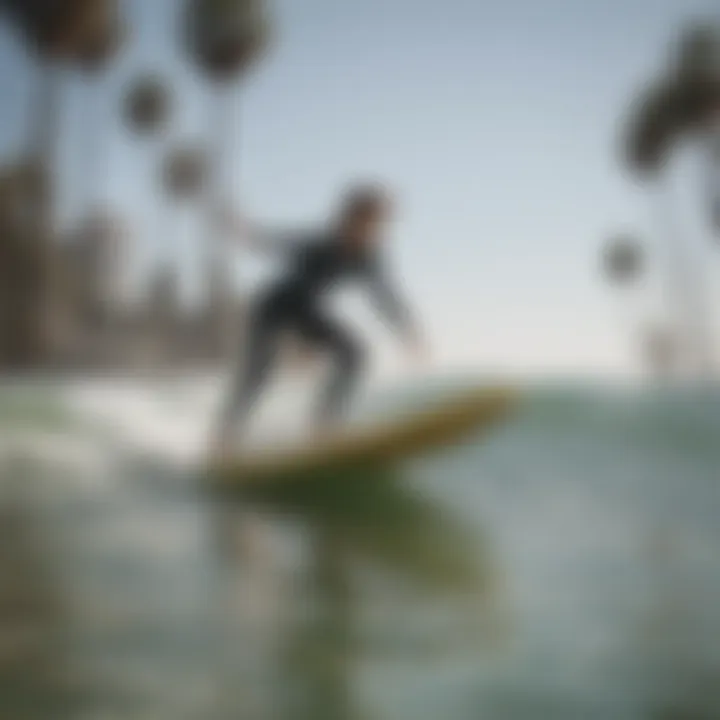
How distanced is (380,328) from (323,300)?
8cm

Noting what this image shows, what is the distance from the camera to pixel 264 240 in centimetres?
119

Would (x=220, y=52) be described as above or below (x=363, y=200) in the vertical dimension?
above

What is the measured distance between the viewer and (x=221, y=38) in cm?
119

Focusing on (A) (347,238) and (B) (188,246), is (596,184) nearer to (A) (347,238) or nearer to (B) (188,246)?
(A) (347,238)

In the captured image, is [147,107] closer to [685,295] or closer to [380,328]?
[380,328]

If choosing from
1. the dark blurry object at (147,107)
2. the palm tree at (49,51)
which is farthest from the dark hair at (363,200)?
the palm tree at (49,51)

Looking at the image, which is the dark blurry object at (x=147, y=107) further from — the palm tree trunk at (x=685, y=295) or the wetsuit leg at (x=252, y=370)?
the palm tree trunk at (x=685, y=295)

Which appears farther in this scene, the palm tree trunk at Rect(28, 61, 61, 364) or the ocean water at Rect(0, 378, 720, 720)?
the palm tree trunk at Rect(28, 61, 61, 364)

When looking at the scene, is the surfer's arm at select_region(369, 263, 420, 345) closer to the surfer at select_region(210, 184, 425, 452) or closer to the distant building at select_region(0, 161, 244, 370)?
the surfer at select_region(210, 184, 425, 452)

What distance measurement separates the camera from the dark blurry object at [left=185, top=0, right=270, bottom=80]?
3.94ft

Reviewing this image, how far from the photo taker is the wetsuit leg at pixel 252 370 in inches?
45.9

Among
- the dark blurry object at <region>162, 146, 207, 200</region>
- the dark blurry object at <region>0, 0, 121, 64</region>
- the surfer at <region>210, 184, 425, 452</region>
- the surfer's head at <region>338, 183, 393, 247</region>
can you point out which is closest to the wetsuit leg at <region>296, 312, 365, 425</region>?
the surfer at <region>210, 184, 425, 452</region>

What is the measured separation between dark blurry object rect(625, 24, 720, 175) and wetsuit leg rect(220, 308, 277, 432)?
1.67 ft

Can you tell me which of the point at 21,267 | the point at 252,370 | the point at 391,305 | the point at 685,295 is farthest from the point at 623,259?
the point at 21,267
